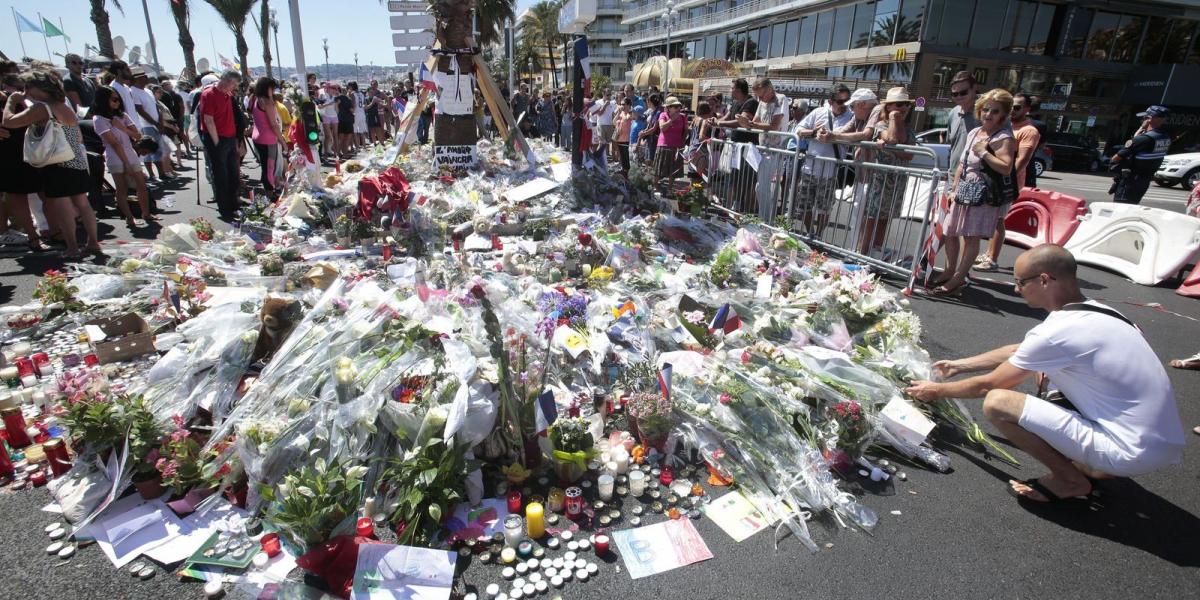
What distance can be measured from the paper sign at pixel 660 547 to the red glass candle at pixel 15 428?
328cm

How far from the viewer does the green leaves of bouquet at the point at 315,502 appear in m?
2.31

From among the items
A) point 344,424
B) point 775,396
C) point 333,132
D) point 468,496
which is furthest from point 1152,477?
point 333,132

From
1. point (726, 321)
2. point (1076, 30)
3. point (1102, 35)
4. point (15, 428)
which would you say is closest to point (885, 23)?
point (1076, 30)

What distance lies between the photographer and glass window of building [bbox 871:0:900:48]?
2923 centimetres

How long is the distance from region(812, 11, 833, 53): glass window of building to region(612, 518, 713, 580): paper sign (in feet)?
128

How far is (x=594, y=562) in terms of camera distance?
8.24 feet

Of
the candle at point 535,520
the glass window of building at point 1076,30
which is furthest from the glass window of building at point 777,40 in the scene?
the candle at point 535,520

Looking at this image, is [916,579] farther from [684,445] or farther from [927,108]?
[927,108]

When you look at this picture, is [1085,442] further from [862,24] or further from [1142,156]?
[862,24]

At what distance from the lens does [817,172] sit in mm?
7086

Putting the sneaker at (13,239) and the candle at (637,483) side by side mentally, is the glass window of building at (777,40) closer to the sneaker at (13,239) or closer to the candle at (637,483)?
the sneaker at (13,239)

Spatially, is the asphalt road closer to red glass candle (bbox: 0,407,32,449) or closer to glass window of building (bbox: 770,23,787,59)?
red glass candle (bbox: 0,407,32,449)

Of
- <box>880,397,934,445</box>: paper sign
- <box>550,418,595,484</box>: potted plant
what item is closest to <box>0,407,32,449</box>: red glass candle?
<box>550,418,595,484</box>: potted plant

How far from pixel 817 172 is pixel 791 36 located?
123ft
